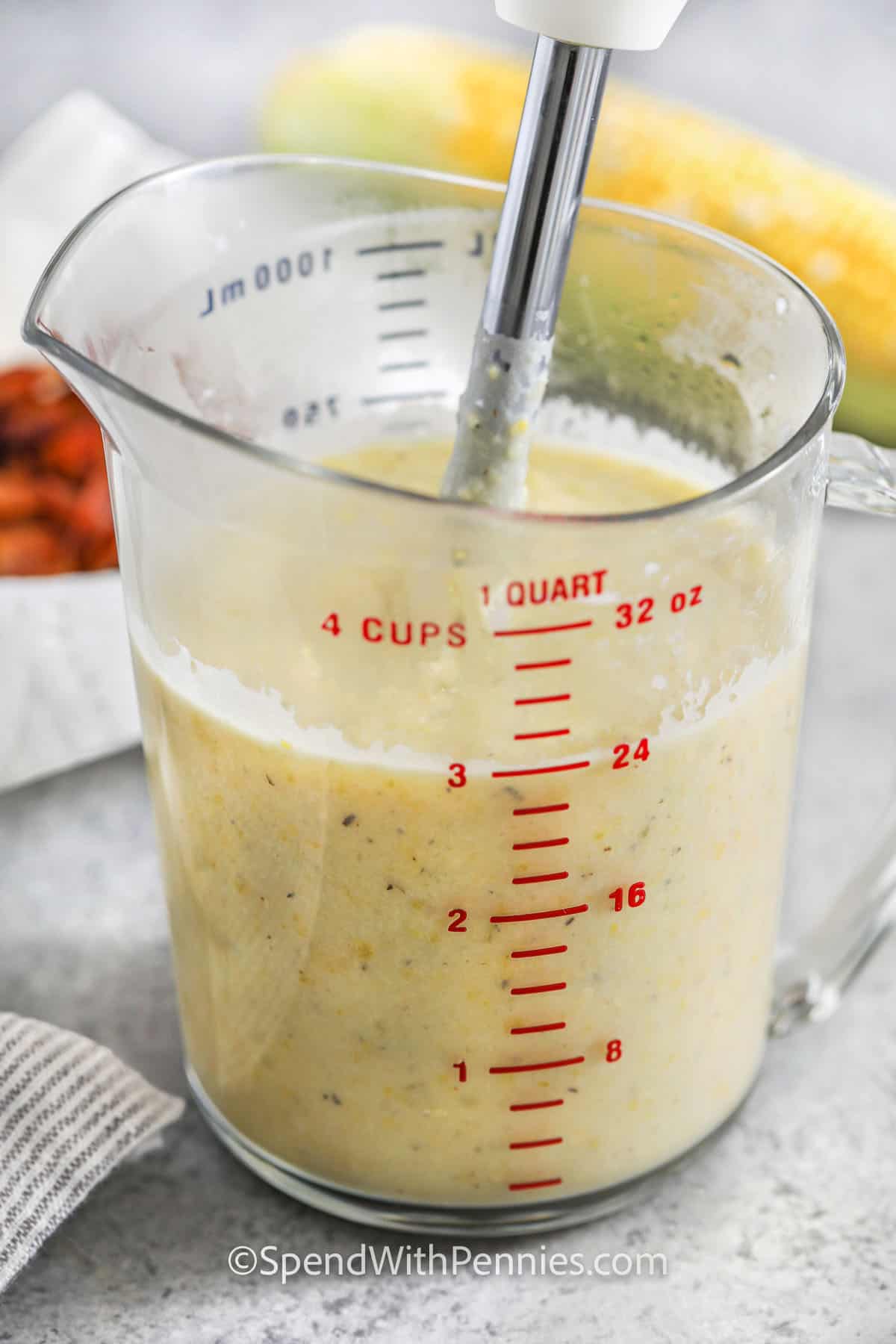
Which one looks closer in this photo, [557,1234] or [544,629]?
[544,629]

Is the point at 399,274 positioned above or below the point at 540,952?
above

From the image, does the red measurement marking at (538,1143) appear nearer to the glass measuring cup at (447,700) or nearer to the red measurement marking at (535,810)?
the glass measuring cup at (447,700)

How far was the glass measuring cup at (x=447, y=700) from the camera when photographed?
0.49 meters

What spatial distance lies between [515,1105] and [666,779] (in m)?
0.13

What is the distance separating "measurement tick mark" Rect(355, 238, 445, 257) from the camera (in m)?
0.67

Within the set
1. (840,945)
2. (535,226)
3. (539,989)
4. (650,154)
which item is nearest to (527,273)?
(535,226)

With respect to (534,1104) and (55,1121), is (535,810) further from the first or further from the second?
(55,1121)

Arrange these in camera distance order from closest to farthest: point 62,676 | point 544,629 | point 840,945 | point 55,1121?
point 544,629
point 55,1121
point 840,945
point 62,676

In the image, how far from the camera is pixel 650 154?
1.19 meters

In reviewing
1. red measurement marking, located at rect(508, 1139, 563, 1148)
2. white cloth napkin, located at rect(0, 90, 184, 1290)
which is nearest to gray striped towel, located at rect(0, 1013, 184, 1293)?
white cloth napkin, located at rect(0, 90, 184, 1290)

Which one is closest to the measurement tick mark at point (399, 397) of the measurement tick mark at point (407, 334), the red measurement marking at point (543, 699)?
the measurement tick mark at point (407, 334)

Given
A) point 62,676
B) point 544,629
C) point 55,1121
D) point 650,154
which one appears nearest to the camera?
point 544,629

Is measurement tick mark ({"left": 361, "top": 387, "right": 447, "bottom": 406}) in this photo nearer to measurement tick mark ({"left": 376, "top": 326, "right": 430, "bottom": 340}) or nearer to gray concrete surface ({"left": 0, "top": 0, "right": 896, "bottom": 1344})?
measurement tick mark ({"left": 376, "top": 326, "right": 430, "bottom": 340})

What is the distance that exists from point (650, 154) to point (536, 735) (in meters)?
0.80
